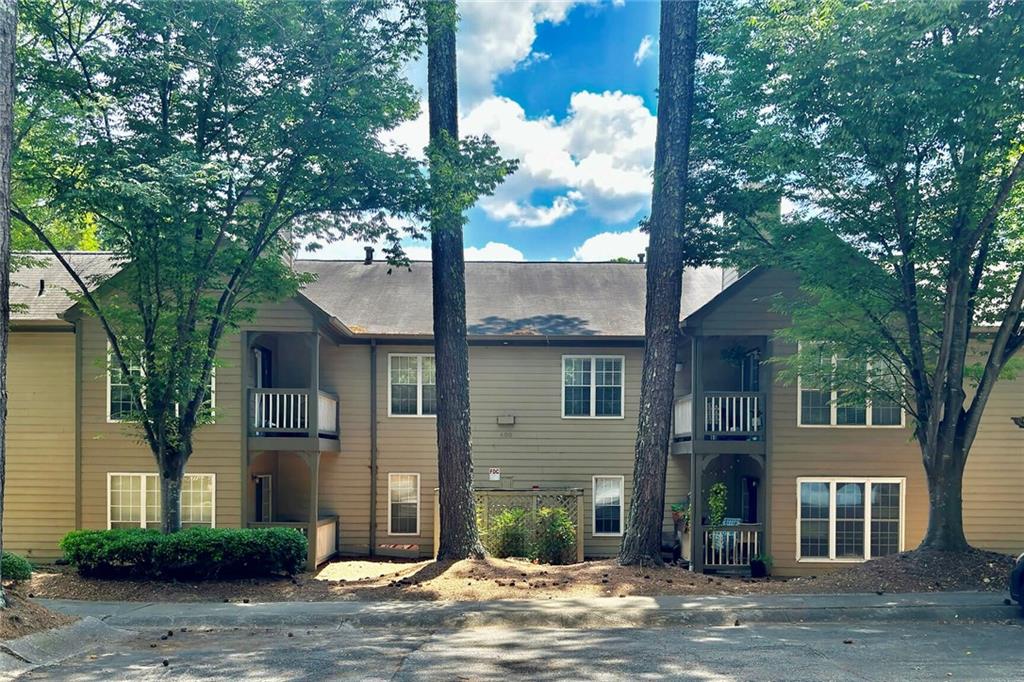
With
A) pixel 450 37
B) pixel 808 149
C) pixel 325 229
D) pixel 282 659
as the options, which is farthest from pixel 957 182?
pixel 282 659

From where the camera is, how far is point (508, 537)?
15.4 m

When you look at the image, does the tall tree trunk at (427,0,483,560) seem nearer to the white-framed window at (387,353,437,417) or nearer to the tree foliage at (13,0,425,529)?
the tree foliage at (13,0,425,529)

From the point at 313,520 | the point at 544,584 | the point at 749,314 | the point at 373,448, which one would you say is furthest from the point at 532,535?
the point at 749,314

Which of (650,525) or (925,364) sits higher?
(925,364)

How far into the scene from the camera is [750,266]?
15.0 m

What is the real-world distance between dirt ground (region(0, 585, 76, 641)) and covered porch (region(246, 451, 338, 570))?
660 cm

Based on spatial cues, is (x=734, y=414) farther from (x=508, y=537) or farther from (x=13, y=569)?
(x=13, y=569)

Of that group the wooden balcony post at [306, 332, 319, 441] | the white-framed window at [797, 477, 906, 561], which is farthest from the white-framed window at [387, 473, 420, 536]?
the white-framed window at [797, 477, 906, 561]

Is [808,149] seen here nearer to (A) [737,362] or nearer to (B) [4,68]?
(A) [737,362]

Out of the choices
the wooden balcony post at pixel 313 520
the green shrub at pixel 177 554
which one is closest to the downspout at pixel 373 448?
the wooden balcony post at pixel 313 520

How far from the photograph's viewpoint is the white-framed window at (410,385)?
1861cm

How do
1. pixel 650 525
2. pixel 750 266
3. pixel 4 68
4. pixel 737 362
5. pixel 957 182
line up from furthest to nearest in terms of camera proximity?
pixel 737 362
pixel 750 266
pixel 650 525
pixel 957 182
pixel 4 68

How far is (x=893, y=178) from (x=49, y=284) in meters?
17.4

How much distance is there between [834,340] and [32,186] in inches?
490
